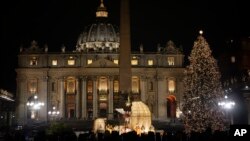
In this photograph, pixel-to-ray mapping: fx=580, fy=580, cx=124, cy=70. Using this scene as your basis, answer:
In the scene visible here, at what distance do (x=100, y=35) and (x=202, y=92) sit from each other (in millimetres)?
93828

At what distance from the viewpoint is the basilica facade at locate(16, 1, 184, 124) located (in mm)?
110938

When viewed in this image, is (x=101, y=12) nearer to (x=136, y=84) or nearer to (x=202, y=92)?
(x=136, y=84)

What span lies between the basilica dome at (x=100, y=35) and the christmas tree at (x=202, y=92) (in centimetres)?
8896

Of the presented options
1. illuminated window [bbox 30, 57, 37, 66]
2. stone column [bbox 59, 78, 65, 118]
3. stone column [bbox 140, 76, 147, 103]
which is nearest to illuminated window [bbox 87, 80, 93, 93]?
stone column [bbox 59, 78, 65, 118]

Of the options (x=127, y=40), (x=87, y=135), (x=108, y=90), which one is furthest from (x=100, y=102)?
(x=87, y=135)

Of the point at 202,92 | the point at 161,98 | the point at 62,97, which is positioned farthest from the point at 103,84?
the point at 202,92

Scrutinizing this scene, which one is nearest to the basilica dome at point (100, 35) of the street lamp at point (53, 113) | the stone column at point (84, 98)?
the stone column at point (84, 98)

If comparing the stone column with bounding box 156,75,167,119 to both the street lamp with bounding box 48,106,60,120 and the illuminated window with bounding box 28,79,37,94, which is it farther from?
the illuminated window with bounding box 28,79,37,94

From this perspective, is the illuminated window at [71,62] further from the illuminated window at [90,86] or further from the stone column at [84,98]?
the illuminated window at [90,86]

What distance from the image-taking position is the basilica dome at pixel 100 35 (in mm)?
135875

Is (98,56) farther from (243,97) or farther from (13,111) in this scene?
(243,97)

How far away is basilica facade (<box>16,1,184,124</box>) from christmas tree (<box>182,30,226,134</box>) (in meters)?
65.1

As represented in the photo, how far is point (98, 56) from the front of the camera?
114438 millimetres

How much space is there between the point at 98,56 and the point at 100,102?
911 cm
